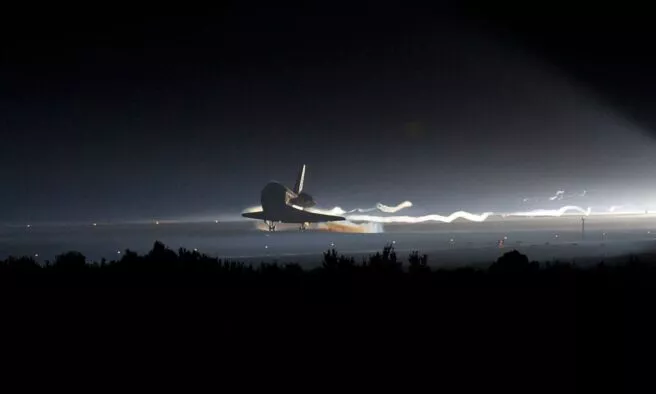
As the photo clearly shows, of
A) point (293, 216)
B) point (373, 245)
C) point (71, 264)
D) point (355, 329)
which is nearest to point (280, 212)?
point (293, 216)

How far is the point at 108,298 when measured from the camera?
24.6m

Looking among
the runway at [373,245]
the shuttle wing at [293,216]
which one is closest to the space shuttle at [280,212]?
the shuttle wing at [293,216]

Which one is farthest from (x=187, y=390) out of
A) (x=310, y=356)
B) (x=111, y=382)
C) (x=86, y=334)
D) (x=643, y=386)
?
(x=643, y=386)

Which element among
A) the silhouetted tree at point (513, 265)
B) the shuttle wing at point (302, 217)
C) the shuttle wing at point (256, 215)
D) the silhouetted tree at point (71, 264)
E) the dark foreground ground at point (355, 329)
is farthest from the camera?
the shuttle wing at point (256, 215)

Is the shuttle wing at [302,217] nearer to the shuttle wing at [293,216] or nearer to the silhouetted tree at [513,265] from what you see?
the shuttle wing at [293,216]

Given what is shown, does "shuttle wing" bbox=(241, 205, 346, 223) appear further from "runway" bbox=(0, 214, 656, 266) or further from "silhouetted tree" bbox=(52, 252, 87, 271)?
"silhouetted tree" bbox=(52, 252, 87, 271)

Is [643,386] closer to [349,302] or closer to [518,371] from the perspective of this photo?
[518,371]

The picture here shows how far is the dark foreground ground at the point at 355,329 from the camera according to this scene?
16.2 m

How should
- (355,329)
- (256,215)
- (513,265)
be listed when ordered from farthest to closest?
(256,215)
(513,265)
(355,329)

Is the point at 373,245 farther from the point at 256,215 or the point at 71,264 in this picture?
the point at 256,215

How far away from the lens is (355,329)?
19.9 m

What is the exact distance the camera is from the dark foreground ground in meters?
16.2

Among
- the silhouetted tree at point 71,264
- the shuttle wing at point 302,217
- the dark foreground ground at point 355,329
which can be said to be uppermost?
the shuttle wing at point 302,217

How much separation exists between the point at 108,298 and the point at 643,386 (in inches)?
625
